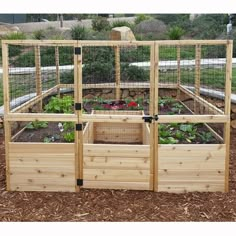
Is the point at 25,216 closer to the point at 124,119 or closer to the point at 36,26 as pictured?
the point at 124,119

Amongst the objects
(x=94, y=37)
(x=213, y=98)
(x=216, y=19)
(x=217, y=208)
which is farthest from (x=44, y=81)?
(x=216, y=19)

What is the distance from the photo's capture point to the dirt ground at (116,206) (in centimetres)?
356

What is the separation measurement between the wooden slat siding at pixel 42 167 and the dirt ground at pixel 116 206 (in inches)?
3.7

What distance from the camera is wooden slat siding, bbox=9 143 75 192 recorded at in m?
4.07

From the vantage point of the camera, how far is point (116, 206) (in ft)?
12.4

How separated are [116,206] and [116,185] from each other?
38 centimetres

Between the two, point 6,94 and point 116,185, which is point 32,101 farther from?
point 116,185

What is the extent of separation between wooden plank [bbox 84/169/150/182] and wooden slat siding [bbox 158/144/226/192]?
0.61 feet

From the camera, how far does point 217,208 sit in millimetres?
3736

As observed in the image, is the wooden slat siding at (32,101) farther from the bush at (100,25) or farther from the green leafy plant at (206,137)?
the bush at (100,25)

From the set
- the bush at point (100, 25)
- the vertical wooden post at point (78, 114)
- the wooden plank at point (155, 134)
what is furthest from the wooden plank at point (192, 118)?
the bush at point (100, 25)

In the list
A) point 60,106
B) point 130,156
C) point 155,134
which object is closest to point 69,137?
point 130,156

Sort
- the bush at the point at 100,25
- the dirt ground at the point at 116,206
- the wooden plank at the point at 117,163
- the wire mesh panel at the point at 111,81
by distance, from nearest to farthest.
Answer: the dirt ground at the point at 116,206, the wooden plank at the point at 117,163, the wire mesh panel at the point at 111,81, the bush at the point at 100,25

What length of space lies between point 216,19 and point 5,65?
1407cm
